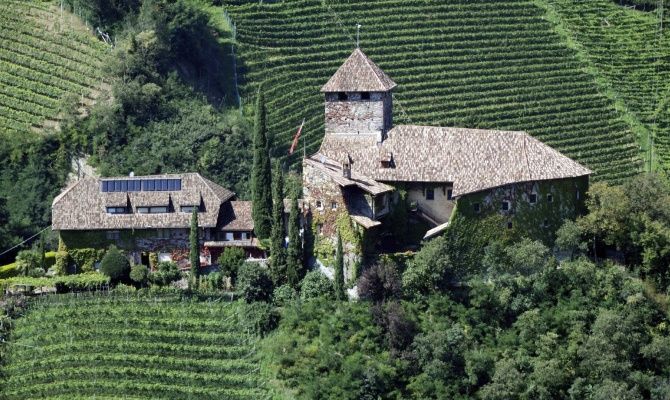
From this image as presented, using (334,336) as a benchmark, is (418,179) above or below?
above

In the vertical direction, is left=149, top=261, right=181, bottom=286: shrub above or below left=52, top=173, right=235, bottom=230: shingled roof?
below

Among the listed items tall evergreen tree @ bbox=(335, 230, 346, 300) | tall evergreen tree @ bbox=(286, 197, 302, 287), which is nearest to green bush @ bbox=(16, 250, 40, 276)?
tall evergreen tree @ bbox=(286, 197, 302, 287)

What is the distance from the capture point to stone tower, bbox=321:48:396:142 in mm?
85625

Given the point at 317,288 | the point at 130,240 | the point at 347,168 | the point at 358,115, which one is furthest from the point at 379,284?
the point at 130,240

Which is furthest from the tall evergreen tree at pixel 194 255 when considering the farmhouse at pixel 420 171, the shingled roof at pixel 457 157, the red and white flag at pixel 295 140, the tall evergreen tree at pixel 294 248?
the red and white flag at pixel 295 140

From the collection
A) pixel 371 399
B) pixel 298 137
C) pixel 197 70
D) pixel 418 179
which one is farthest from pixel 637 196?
pixel 197 70

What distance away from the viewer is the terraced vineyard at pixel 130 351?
77.4m

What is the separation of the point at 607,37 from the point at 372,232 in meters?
34.7

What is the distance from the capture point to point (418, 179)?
8325 cm

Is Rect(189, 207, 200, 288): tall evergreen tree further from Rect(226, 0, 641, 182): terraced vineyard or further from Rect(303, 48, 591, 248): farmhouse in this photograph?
Rect(226, 0, 641, 182): terraced vineyard

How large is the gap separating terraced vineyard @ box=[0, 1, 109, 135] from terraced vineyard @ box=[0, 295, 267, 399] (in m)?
17.0

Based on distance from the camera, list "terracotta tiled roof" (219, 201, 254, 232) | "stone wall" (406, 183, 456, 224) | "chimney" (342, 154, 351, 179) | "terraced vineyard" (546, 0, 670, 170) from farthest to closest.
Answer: "terraced vineyard" (546, 0, 670, 170) < "terracotta tiled roof" (219, 201, 254, 232) < "stone wall" (406, 183, 456, 224) < "chimney" (342, 154, 351, 179)

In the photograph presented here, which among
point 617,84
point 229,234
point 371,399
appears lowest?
point 371,399

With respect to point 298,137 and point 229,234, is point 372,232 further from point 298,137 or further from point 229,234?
point 298,137
